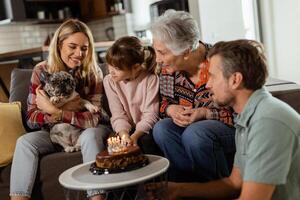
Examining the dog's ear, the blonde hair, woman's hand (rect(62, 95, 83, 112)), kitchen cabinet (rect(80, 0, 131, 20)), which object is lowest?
woman's hand (rect(62, 95, 83, 112))

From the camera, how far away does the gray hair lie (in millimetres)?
1805

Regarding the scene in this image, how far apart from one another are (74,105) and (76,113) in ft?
0.20

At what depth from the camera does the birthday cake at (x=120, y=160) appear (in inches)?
56.5

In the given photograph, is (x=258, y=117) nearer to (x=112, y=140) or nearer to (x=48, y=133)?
(x=112, y=140)

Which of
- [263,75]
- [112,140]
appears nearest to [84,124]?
[112,140]

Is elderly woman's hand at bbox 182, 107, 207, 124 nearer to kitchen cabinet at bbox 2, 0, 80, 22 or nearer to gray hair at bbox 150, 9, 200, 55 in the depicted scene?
gray hair at bbox 150, 9, 200, 55

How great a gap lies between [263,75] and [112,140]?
0.62 m

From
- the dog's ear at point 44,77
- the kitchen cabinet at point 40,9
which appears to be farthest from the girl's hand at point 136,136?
the kitchen cabinet at point 40,9

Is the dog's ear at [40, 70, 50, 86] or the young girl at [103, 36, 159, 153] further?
the dog's ear at [40, 70, 50, 86]

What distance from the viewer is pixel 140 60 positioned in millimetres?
2018

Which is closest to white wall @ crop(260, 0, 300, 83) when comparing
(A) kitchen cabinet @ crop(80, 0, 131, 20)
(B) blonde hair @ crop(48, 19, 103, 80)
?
(A) kitchen cabinet @ crop(80, 0, 131, 20)

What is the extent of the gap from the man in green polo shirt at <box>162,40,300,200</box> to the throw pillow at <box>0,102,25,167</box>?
1.21 meters

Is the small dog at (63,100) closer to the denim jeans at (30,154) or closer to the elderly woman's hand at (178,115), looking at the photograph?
the denim jeans at (30,154)

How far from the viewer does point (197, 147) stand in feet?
5.62
